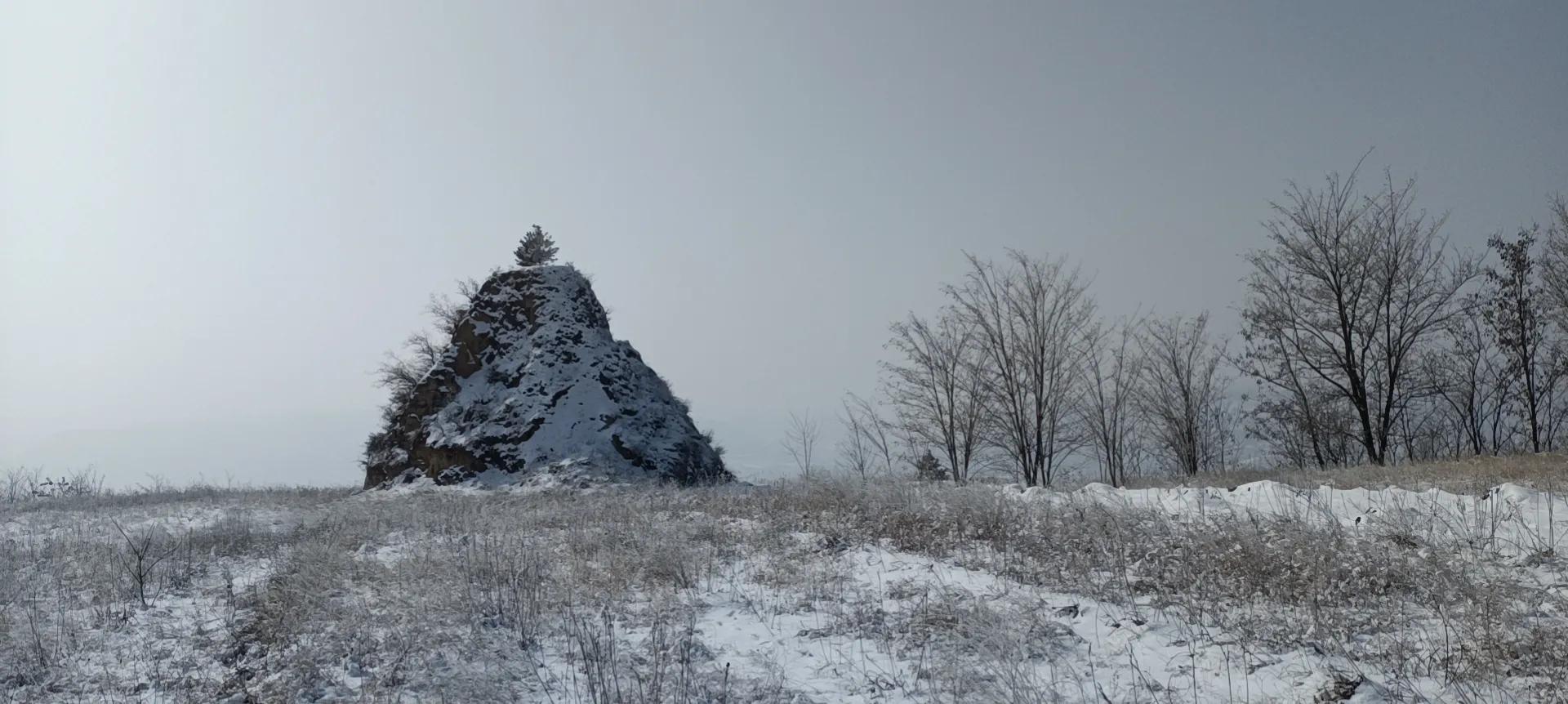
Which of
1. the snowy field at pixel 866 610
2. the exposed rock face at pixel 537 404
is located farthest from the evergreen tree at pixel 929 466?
the snowy field at pixel 866 610

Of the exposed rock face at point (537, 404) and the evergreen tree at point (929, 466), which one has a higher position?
the exposed rock face at point (537, 404)

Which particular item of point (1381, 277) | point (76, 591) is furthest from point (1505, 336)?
point (76, 591)

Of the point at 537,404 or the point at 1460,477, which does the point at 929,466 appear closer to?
the point at 537,404

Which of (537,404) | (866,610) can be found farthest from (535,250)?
(866,610)

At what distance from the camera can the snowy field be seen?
348 centimetres

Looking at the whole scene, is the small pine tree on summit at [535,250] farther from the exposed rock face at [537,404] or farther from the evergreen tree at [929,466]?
the evergreen tree at [929,466]

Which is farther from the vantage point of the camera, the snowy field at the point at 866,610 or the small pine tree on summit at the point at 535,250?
the small pine tree on summit at the point at 535,250

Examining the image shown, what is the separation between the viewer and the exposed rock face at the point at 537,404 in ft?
56.4

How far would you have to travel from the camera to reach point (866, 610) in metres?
4.70

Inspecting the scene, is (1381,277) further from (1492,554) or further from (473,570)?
(473,570)

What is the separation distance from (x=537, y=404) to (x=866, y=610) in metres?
15.0

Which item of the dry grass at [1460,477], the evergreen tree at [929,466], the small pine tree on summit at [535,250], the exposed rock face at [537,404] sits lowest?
the evergreen tree at [929,466]

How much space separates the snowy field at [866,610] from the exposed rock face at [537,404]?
30.6 feet

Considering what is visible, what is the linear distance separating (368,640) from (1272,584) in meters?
5.42
